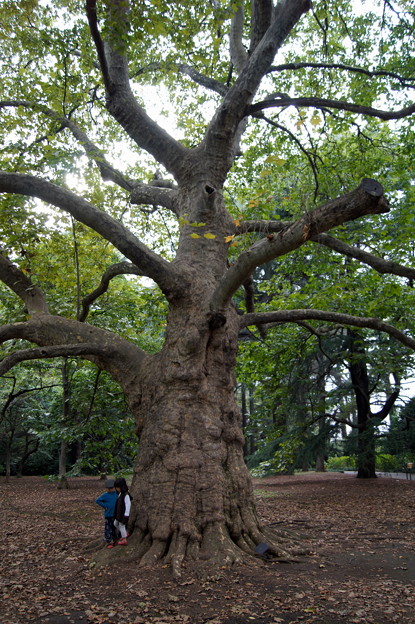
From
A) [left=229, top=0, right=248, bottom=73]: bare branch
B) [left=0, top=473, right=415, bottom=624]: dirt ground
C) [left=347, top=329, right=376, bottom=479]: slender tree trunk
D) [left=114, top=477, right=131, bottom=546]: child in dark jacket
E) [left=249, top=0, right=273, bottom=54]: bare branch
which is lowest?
[left=0, top=473, right=415, bottom=624]: dirt ground

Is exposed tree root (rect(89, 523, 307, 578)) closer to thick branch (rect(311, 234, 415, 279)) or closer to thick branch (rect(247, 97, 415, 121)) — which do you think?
thick branch (rect(311, 234, 415, 279))

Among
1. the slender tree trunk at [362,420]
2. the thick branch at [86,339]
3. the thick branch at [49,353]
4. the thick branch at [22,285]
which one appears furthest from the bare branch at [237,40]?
the slender tree trunk at [362,420]

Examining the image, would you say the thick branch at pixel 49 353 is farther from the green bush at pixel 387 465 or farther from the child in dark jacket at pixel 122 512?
the green bush at pixel 387 465

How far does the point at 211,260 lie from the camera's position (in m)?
6.73

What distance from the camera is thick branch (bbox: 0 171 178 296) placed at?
5488 millimetres

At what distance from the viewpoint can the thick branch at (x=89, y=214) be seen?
5.49 meters

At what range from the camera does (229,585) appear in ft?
13.9

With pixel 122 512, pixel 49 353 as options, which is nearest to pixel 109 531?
pixel 122 512

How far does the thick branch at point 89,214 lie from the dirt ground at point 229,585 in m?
3.55

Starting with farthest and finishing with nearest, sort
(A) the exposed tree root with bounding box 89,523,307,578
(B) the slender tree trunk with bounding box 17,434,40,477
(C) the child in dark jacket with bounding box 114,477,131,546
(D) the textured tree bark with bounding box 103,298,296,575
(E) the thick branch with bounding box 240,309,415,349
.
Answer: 1. (B) the slender tree trunk with bounding box 17,434,40,477
2. (E) the thick branch with bounding box 240,309,415,349
3. (C) the child in dark jacket with bounding box 114,477,131,546
4. (D) the textured tree bark with bounding box 103,298,296,575
5. (A) the exposed tree root with bounding box 89,523,307,578

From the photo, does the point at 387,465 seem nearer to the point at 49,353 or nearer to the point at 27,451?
the point at 27,451

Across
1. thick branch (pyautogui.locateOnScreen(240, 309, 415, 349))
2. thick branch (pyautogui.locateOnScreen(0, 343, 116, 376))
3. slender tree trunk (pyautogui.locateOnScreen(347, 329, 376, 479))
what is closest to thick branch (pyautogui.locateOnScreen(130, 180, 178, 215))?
thick branch (pyautogui.locateOnScreen(240, 309, 415, 349))

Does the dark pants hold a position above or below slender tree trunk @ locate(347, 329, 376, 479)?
below

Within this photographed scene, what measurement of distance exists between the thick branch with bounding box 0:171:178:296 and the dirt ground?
3.55 meters
